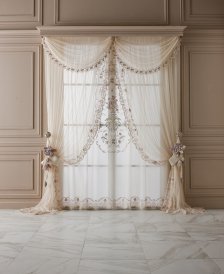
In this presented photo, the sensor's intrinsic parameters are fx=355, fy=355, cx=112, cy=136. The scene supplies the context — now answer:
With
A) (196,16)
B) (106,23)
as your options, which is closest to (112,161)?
(106,23)

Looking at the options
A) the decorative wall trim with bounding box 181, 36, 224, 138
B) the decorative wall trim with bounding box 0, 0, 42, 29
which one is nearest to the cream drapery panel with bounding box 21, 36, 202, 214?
the decorative wall trim with bounding box 181, 36, 224, 138

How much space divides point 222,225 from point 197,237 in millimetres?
598

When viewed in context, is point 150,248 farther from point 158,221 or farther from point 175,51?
point 175,51

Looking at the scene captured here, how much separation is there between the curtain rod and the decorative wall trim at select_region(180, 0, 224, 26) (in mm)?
275

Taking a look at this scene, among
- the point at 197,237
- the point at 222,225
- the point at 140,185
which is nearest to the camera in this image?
the point at 197,237

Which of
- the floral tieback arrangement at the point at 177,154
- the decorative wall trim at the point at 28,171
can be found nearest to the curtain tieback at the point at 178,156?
the floral tieback arrangement at the point at 177,154

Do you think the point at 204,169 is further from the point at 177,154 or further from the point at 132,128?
the point at 132,128

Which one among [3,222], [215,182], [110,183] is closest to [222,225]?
[215,182]

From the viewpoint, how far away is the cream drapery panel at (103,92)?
457 centimetres

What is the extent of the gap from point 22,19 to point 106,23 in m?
1.13

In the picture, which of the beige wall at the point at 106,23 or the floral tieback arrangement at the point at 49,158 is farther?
the beige wall at the point at 106,23

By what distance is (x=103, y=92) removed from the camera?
15.1ft

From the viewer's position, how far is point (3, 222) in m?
3.96

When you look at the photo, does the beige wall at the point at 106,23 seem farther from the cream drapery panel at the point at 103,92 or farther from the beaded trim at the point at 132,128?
the beaded trim at the point at 132,128
